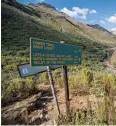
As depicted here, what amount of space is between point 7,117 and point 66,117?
1.21m

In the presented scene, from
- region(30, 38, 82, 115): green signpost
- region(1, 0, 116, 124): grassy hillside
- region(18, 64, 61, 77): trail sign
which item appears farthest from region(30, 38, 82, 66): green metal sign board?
region(1, 0, 116, 124): grassy hillside

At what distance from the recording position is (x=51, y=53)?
4.36 m

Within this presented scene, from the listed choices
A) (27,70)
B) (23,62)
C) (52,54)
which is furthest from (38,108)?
(23,62)

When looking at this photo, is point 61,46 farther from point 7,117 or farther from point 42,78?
point 42,78

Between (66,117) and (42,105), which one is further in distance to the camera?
(42,105)

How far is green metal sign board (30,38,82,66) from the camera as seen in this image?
4039 millimetres

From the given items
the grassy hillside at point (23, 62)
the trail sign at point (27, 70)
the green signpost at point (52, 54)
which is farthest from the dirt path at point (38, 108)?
the trail sign at point (27, 70)

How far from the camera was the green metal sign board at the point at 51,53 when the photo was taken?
159 inches

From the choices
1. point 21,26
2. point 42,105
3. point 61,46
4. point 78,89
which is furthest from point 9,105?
point 21,26

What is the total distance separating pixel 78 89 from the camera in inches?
253

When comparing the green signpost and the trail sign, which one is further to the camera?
the trail sign

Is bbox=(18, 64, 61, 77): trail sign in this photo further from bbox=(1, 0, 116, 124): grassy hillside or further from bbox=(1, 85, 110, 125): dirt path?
bbox=(1, 0, 116, 124): grassy hillside

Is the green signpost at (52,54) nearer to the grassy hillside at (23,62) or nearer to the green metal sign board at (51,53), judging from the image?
the green metal sign board at (51,53)

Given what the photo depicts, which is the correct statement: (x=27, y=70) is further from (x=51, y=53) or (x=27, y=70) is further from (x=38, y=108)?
(x=38, y=108)
